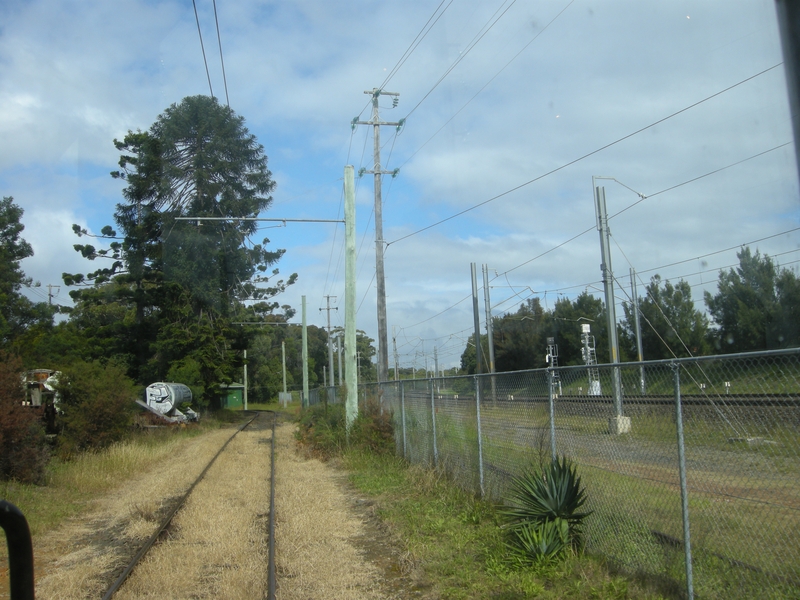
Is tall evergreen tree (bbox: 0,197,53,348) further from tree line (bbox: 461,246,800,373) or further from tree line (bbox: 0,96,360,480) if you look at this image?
tree line (bbox: 461,246,800,373)

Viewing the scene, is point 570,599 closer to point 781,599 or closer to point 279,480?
point 781,599

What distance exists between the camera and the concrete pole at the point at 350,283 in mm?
18547

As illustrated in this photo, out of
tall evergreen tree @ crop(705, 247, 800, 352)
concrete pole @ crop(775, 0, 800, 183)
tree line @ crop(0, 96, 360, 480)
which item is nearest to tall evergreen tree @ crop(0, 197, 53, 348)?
tree line @ crop(0, 96, 360, 480)

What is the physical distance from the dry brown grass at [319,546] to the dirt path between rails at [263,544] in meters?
0.01

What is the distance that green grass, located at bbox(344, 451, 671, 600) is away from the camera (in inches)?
241

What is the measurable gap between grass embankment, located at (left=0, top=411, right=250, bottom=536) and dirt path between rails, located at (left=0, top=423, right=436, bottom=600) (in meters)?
0.31

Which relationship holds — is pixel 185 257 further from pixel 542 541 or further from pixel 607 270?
pixel 542 541

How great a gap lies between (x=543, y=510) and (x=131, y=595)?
4257 millimetres

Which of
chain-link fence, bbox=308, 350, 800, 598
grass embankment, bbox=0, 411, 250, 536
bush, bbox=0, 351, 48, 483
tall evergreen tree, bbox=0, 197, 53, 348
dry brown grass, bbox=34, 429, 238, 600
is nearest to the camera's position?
chain-link fence, bbox=308, 350, 800, 598

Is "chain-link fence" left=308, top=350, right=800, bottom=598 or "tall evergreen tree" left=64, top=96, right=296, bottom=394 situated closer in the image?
"chain-link fence" left=308, top=350, right=800, bottom=598

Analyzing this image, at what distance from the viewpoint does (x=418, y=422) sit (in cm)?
1386

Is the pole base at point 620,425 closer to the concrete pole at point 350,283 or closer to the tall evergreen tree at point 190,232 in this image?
the concrete pole at point 350,283

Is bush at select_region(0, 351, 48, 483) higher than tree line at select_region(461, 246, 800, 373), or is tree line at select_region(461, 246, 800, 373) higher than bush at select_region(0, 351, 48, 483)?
tree line at select_region(461, 246, 800, 373)

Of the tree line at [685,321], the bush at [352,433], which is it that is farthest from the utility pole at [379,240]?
the tree line at [685,321]
